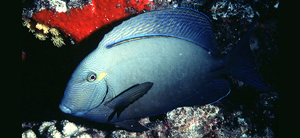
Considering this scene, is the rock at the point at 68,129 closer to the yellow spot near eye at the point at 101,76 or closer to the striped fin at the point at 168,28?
the yellow spot near eye at the point at 101,76

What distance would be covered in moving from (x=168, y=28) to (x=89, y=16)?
1.17 metres

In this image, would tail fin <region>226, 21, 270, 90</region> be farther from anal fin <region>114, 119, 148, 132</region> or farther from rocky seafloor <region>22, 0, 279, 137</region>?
anal fin <region>114, 119, 148, 132</region>

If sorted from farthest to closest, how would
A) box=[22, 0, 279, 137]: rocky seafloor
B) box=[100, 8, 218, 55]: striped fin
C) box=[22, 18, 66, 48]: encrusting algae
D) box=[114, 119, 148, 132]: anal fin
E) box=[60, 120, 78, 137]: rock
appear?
box=[60, 120, 78, 137]: rock
box=[22, 18, 66, 48]: encrusting algae
box=[22, 0, 279, 137]: rocky seafloor
box=[114, 119, 148, 132]: anal fin
box=[100, 8, 218, 55]: striped fin

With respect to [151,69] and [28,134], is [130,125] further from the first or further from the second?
[28,134]

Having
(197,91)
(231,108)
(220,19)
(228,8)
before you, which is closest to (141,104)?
(197,91)

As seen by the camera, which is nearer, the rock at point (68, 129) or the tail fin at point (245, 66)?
the tail fin at point (245, 66)

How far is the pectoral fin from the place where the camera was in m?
1.58

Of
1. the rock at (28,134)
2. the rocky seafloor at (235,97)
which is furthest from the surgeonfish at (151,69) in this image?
the rock at (28,134)

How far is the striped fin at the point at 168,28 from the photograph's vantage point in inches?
62.3

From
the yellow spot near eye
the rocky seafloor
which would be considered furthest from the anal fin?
the yellow spot near eye

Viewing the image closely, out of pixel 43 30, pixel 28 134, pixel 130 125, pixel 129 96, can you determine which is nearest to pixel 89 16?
pixel 43 30

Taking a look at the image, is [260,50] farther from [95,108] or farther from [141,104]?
[95,108]

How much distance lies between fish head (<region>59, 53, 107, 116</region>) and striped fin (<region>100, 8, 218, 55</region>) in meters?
0.30

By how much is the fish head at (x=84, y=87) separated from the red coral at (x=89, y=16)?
846mm
